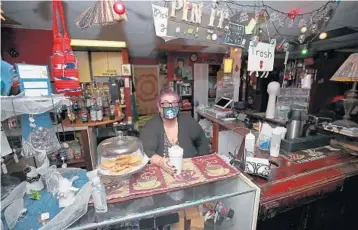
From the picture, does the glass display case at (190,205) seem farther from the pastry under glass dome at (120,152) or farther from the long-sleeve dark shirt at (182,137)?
the long-sleeve dark shirt at (182,137)

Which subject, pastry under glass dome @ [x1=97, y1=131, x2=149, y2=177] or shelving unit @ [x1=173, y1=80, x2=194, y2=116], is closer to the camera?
pastry under glass dome @ [x1=97, y1=131, x2=149, y2=177]

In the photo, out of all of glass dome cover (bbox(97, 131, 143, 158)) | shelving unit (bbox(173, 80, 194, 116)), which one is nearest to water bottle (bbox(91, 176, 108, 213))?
glass dome cover (bbox(97, 131, 143, 158))

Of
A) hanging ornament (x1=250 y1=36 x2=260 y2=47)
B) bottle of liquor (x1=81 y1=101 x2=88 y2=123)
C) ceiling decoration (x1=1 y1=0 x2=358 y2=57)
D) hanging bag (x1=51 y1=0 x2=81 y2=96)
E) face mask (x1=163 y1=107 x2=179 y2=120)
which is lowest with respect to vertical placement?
bottle of liquor (x1=81 y1=101 x2=88 y2=123)

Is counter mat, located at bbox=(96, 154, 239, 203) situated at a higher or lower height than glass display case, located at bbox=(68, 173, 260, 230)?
higher

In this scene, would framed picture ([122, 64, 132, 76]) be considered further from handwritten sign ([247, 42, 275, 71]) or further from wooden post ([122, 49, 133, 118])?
handwritten sign ([247, 42, 275, 71])

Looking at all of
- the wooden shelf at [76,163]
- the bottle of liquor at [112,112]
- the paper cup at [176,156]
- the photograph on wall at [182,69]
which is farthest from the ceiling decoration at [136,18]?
the wooden shelf at [76,163]

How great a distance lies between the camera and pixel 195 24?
4.47ft

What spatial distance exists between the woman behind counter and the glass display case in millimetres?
522

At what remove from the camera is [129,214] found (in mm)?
780

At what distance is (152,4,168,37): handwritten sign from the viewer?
48.3 inches

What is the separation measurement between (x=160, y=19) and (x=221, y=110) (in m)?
2.08

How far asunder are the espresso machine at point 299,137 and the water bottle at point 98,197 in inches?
61.2

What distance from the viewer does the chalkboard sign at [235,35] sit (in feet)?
4.91

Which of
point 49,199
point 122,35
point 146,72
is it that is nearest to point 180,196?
point 49,199
